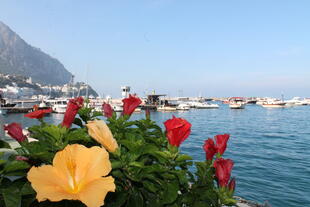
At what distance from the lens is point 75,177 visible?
0.92 meters

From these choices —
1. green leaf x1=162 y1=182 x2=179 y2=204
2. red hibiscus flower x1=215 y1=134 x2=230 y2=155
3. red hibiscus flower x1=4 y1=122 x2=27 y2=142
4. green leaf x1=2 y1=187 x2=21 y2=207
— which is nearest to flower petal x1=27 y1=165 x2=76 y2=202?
green leaf x1=2 y1=187 x2=21 y2=207

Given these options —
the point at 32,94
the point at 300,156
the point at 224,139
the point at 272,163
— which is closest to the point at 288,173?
the point at 272,163

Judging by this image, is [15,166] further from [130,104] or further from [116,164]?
[130,104]

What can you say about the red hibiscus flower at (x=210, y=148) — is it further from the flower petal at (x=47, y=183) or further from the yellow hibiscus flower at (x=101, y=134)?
the flower petal at (x=47, y=183)

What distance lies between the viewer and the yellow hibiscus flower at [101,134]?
3.96ft

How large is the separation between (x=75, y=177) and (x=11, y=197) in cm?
40

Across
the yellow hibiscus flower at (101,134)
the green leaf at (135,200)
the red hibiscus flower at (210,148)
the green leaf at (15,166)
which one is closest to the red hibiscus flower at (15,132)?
the green leaf at (15,166)

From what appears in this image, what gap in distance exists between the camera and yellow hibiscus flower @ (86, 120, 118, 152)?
3.96 feet

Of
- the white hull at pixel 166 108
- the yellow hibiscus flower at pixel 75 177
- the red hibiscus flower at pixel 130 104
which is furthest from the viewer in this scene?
the white hull at pixel 166 108

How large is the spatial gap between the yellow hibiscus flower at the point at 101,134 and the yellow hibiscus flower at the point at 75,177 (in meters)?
0.26

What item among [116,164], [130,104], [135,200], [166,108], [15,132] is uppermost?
[130,104]

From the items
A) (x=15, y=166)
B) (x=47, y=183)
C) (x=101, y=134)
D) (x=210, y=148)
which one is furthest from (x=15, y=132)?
(x=210, y=148)

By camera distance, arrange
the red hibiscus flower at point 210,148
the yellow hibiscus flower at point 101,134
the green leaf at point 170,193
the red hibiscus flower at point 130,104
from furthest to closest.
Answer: the red hibiscus flower at point 130,104 → the red hibiscus flower at point 210,148 → the green leaf at point 170,193 → the yellow hibiscus flower at point 101,134

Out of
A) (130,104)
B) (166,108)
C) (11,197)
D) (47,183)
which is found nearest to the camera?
(47,183)
